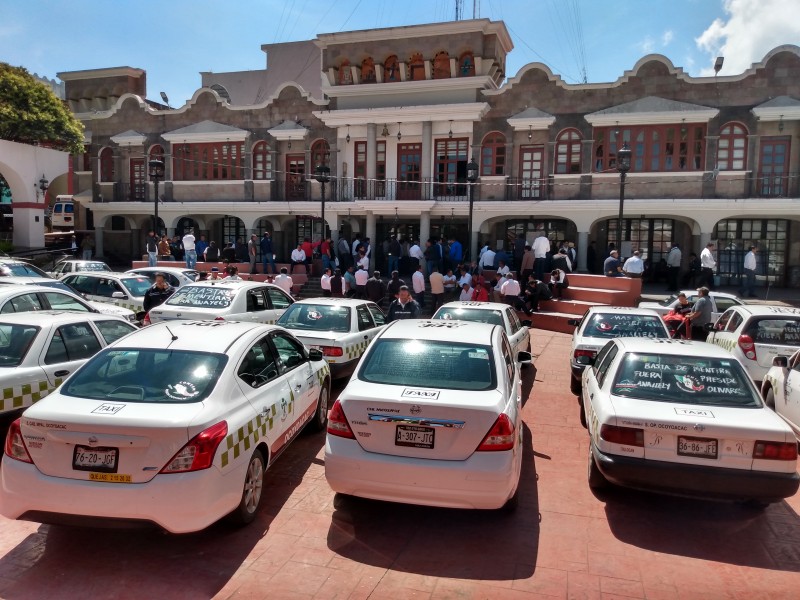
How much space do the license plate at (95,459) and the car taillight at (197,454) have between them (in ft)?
1.20

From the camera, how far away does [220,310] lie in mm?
10539

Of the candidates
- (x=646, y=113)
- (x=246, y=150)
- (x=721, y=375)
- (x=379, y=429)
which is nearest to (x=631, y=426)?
(x=721, y=375)

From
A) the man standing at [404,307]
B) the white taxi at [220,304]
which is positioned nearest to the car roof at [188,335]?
the white taxi at [220,304]

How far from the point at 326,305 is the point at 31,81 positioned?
2491 cm

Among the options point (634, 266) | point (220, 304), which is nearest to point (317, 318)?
point (220, 304)

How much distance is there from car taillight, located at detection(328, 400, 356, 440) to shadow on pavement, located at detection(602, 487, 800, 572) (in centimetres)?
240

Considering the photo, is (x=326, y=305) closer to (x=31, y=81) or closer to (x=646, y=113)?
(x=646, y=113)

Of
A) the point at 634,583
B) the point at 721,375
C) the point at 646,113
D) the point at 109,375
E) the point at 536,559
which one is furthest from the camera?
the point at 646,113

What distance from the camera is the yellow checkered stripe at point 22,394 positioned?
19.0 ft

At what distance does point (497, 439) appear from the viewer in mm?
4664

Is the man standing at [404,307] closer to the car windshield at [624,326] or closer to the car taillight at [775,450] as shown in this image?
the car windshield at [624,326]

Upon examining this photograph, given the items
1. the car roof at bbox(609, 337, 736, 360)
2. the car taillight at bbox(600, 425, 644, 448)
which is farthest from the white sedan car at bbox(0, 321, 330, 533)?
the car roof at bbox(609, 337, 736, 360)

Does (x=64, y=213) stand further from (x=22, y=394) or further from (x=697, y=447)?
(x=697, y=447)

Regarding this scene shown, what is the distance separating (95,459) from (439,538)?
8.70 ft
